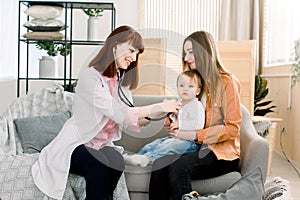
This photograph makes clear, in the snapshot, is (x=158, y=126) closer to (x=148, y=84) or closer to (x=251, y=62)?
(x=148, y=84)

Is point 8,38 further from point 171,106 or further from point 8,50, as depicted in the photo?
point 171,106

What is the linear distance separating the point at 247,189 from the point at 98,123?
0.78 meters

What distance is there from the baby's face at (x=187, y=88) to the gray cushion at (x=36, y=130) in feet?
2.79

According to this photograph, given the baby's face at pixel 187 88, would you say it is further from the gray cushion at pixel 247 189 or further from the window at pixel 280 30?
the window at pixel 280 30

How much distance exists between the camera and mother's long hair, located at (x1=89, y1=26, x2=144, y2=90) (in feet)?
7.88

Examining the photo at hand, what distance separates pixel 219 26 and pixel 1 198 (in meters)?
4.30

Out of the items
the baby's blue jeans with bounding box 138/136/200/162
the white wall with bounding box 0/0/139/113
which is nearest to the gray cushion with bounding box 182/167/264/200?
the baby's blue jeans with bounding box 138/136/200/162

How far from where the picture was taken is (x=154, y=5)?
20.6 feet

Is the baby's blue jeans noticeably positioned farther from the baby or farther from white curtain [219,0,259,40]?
white curtain [219,0,259,40]

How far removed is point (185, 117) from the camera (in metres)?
2.50

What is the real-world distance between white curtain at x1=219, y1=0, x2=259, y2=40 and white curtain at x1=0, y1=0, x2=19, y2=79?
2.55m

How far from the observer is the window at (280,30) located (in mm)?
4982

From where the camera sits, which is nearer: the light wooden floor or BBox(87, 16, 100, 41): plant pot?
the light wooden floor

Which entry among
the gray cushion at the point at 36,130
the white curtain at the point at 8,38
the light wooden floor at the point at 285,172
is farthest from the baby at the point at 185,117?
the white curtain at the point at 8,38
